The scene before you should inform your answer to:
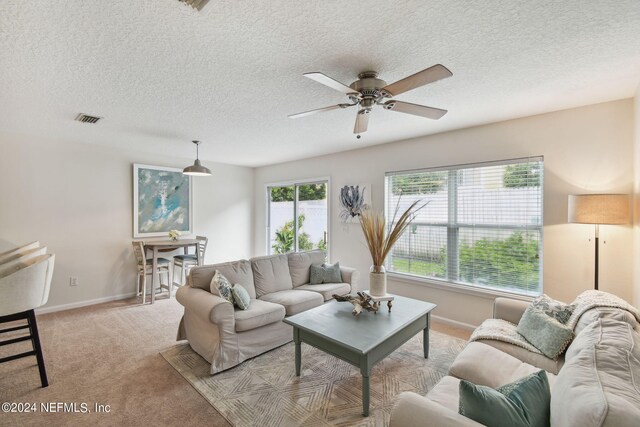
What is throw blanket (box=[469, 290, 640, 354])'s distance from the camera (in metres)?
1.85

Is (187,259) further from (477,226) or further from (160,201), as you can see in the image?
(477,226)

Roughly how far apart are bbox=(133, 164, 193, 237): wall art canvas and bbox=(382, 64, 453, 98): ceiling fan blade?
14.7 ft

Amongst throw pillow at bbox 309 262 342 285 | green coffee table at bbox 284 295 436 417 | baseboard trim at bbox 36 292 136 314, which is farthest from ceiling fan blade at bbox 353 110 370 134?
baseboard trim at bbox 36 292 136 314

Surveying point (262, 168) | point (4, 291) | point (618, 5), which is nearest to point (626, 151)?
point (618, 5)

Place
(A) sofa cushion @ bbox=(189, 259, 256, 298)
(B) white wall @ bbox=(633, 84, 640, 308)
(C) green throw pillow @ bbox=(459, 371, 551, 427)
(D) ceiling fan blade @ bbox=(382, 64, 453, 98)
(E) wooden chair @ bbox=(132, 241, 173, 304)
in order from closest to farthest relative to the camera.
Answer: (C) green throw pillow @ bbox=(459, 371, 551, 427) < (D) ceiling fan blade @ bbox=(382, 64, 453, 98) < (B) white wall @ bbox=(633, 84, 640, 308) < (A) sofa cushion @ bbox=(189, 259, 256, 298) < (E) wooden chair @ bbox=(132, 241, 173, 304)

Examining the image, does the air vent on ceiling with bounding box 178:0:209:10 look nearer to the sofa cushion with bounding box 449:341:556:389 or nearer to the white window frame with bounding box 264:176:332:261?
the sofa cushion with bounding box 449:341:556:389

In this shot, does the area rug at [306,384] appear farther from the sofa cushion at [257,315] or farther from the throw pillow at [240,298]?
the throw pillow at [240,298]

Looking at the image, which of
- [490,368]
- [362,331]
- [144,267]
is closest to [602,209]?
[490,368]

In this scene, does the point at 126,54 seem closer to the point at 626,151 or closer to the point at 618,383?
the point at 618,383

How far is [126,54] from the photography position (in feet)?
6.16

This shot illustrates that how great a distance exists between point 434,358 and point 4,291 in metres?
3.54

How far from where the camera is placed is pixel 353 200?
4.66m

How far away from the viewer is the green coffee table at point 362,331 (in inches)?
78.8

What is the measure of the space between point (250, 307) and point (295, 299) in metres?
0.52
